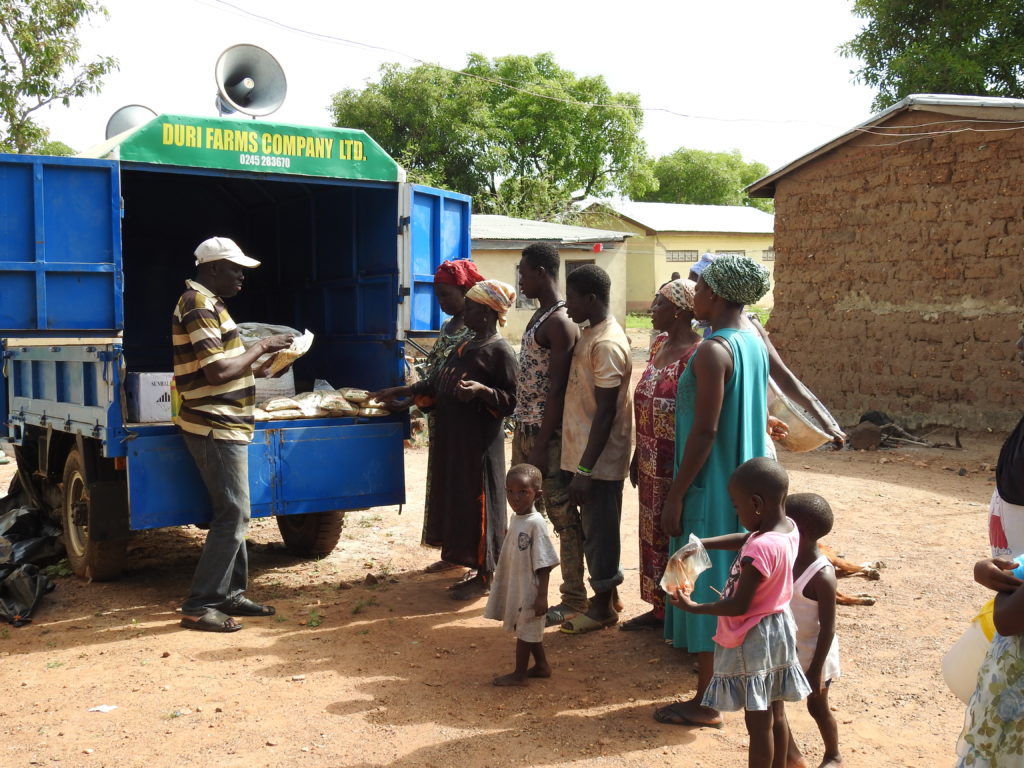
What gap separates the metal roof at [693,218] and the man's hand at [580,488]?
3180 centimetres

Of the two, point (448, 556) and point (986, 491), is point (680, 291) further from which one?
point (986, 491)

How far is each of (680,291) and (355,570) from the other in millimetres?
3080

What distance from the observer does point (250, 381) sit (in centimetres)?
496

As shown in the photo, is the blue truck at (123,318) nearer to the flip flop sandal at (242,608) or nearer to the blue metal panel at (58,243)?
the blue metal panel at (58,243)

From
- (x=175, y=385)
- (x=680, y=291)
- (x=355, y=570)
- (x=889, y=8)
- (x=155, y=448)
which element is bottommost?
(x=355, y=570)

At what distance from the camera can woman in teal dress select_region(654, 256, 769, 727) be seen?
3.55 metres

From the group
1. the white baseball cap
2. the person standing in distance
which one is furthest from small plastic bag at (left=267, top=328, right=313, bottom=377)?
the person standing in distance

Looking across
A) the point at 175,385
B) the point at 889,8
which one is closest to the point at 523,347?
the point at 175,385

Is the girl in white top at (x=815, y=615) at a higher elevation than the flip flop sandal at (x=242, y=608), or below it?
higher

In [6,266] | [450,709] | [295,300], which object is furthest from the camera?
[295,300]

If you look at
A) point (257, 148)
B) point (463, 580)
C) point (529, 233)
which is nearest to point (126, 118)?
point (257, 148)

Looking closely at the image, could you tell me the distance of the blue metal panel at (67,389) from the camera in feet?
15.9

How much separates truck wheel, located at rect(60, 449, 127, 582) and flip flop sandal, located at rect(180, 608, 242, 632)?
41.0 inches

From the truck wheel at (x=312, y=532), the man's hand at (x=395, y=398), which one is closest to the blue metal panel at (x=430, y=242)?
the man's hand at (x=395, y=398)
